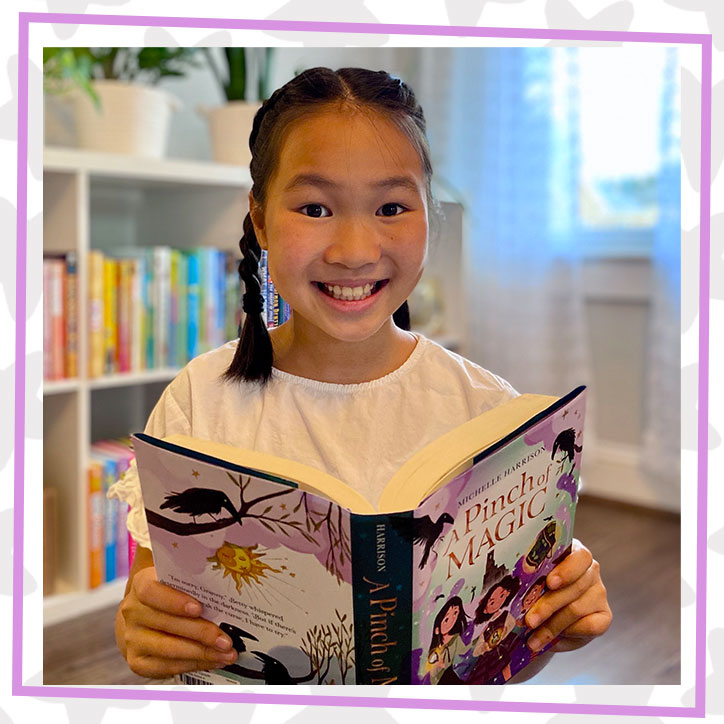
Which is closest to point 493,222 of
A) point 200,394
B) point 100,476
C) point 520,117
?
point 520,117

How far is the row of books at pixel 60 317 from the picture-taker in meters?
1.49

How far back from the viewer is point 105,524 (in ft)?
5.24

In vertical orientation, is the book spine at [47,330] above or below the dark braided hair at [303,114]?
below

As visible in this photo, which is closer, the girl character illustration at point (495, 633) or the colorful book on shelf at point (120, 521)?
the girl character illustration at point (495, 633)

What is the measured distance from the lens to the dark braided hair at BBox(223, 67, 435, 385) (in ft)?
1.90

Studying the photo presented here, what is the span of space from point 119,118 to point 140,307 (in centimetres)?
37

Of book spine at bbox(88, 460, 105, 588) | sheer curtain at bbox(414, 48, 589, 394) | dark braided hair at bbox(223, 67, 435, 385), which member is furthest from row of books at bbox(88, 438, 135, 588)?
dark braided hair at bbox(223, 67, 435, 385)

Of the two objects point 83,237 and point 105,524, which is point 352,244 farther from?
point 105,524

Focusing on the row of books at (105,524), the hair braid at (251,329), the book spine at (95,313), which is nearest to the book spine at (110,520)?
the row of books at (105,524)

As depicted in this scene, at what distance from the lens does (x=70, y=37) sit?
0.59 meters

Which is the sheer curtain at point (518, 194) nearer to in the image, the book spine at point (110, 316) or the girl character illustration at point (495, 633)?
the book spine at point (110, 316)

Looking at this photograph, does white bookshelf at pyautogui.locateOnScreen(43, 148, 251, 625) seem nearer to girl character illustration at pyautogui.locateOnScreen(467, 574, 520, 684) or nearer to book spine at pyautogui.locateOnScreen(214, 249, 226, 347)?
book spine at pyautogui.locateOnScreen(214, 249, 226, 347)

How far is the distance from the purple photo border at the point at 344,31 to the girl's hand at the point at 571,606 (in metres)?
0.06

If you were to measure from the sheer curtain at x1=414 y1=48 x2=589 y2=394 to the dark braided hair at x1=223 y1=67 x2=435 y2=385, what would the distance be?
1473 mm
